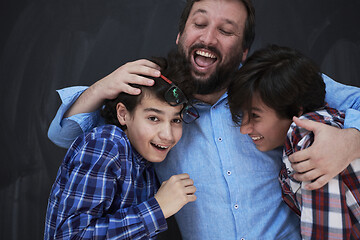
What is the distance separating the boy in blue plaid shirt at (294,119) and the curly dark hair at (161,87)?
0.61 ft

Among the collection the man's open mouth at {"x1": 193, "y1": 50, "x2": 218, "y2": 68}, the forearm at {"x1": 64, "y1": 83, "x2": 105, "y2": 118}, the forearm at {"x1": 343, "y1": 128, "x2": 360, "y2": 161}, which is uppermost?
the man's open mouth at {"x1": 193, "y1": 50, "x2": 218, "y2": 68}

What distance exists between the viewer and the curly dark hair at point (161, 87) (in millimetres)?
1185

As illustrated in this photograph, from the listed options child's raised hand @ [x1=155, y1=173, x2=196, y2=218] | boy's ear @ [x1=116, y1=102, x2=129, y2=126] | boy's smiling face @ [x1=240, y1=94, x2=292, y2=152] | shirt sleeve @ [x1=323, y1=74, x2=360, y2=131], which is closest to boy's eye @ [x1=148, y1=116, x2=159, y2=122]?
boy's ear @ [x1=116, y1=102, x2=129, y2=126]

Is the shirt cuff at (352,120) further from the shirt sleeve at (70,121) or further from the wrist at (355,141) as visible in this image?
the shirt sleeve at (70,121)

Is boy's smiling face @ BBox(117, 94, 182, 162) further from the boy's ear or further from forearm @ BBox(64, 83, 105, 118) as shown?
forearm @ BBox(64, 83, 105, 118)

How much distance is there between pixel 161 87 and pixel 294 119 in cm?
46

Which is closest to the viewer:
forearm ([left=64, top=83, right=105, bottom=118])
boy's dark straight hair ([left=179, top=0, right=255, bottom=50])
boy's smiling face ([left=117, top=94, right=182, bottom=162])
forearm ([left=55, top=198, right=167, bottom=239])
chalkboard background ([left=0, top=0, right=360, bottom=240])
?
forearm ([left=55, top=198, right=167, bottom=239])

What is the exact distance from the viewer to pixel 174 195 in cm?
110

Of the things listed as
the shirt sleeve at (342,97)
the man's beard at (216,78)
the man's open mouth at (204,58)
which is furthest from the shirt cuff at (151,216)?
the shirt sleeve at (342,97)

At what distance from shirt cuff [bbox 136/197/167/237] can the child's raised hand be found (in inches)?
0.7

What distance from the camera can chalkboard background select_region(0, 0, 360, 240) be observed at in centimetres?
173

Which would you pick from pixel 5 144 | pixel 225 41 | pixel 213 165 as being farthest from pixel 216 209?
pixel 5 144

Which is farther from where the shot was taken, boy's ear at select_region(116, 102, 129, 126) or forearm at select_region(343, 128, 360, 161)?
boy's ear at select_region(116, 102, 129, 126)

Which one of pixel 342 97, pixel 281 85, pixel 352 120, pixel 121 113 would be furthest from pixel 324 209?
pixel 121 113
